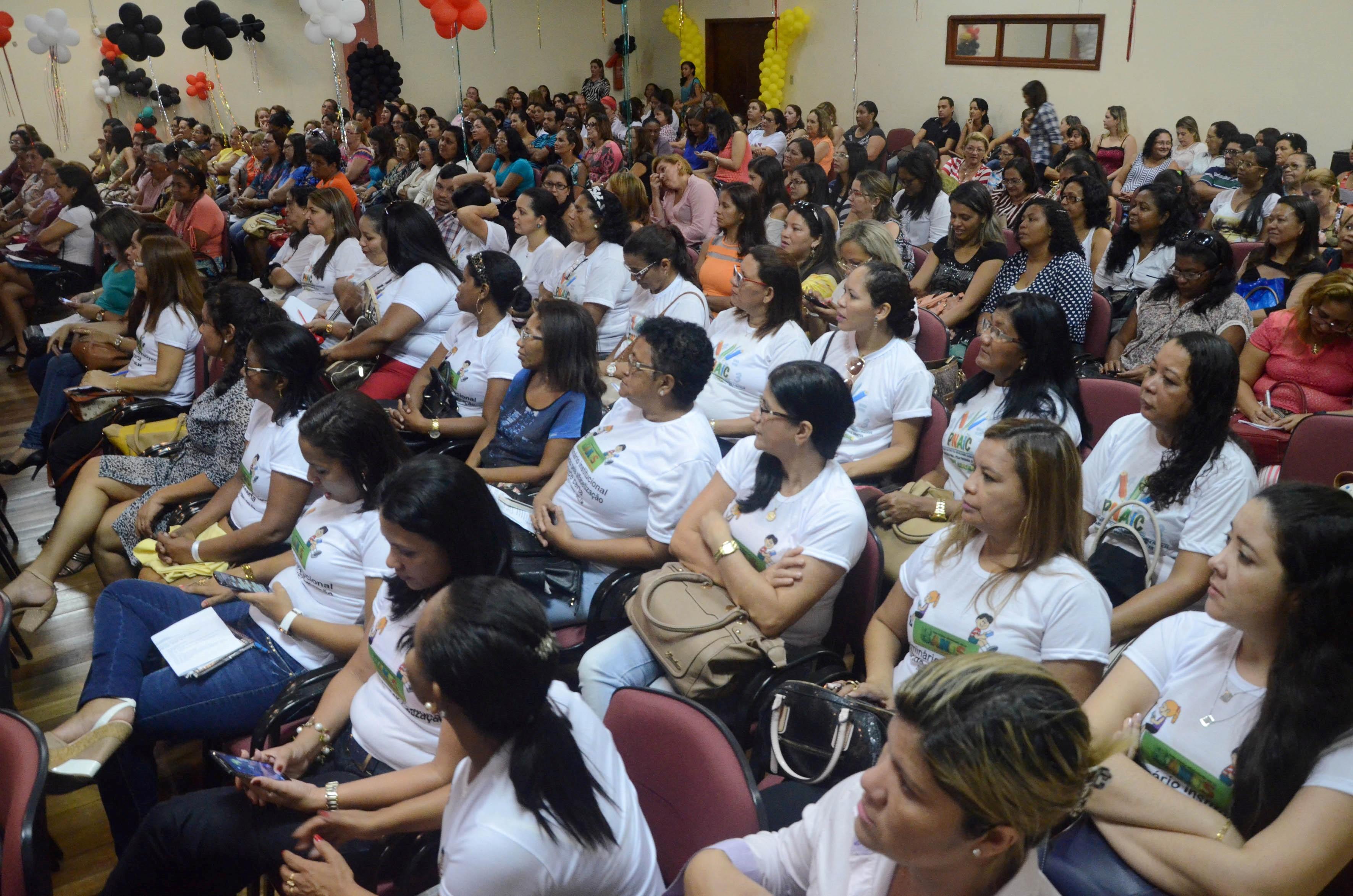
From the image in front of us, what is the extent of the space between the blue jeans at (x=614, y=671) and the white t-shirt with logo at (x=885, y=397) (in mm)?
1029

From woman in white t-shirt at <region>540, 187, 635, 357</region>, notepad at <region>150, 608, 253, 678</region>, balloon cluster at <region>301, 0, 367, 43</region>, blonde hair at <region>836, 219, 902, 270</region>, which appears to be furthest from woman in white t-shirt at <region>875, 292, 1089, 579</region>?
balloon cluster at <region>301, 0, 367, 43</region>

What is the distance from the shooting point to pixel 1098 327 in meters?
3.95

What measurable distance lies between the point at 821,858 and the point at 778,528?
1.03m

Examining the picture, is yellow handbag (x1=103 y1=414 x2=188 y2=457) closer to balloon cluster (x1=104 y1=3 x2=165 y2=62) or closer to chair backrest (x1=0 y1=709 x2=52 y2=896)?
chair backrest (x1=0 y1=709 x2=52 y2=896)

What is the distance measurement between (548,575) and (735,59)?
12.2m

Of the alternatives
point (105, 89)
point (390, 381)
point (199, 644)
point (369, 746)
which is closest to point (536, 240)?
point (390, 381)

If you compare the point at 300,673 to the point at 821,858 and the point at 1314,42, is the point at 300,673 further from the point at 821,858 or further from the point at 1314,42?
the point at 1314,42

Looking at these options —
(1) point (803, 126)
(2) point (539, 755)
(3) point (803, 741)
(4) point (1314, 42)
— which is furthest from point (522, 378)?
(1) point (803, 126)

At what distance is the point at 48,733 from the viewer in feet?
6.85

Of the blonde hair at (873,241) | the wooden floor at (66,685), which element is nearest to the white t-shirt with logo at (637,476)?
the wooden floor at (66,685)

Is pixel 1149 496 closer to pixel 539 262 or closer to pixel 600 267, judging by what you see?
pixel 600 267

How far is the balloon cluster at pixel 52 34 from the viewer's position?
11078 mm

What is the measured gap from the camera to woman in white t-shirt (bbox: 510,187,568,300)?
4988 mm

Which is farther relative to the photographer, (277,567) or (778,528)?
(277,567)
